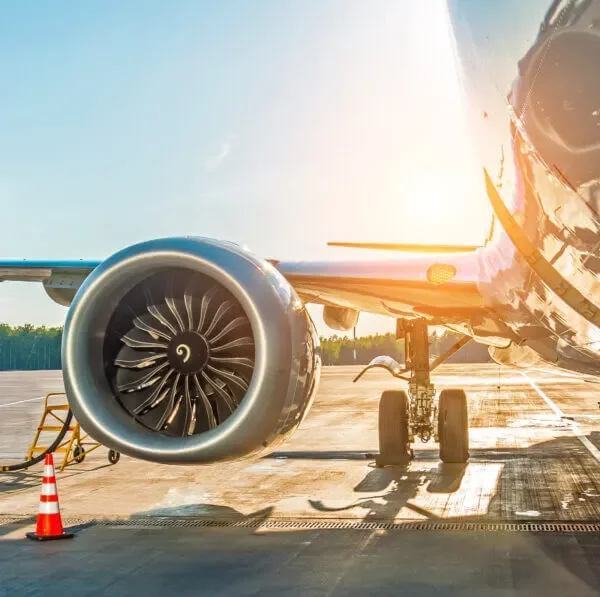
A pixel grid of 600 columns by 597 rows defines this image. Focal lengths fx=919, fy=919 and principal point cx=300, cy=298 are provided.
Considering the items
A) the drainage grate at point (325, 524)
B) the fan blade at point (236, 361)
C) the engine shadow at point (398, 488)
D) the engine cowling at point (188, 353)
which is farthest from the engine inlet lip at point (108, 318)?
the engine shadow at point (398, 488)

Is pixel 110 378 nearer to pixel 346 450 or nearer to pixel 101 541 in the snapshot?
pixel 101 541

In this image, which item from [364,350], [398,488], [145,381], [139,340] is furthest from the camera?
[364,350]

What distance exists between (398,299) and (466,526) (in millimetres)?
2358

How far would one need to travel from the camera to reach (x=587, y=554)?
575cm

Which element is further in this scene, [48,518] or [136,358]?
[48,518]

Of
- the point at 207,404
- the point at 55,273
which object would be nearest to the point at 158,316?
the point at 207,404

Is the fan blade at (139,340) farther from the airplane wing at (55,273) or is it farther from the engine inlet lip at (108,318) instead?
the airplane wing at (55,273)

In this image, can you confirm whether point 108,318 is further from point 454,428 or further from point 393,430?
point 454,428

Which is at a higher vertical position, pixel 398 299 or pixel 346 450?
pixel 398 299

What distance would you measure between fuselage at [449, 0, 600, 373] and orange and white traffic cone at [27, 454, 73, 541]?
3.59 metres

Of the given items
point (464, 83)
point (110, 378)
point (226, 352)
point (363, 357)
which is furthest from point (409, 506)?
point (363, 357)

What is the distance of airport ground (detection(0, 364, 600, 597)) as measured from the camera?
523 cm

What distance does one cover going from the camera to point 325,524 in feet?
22.6

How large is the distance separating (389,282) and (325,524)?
224 cm
